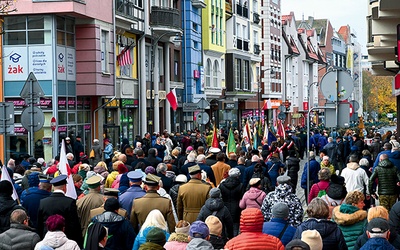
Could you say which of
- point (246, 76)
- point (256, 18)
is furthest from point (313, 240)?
point (256, 18)

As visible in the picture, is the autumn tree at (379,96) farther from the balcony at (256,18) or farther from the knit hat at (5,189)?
the knit hat at (5,189)

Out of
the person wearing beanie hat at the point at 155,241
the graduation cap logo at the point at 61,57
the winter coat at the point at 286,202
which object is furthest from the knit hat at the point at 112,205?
the graduation cap logo at the point at 61,57

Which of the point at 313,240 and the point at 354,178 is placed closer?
the point at 313,240

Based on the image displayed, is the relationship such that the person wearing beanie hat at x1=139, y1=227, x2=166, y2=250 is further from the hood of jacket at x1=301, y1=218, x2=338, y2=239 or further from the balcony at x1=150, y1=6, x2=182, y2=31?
the balcony at x1=150, y1=6, x2=182, y2=31

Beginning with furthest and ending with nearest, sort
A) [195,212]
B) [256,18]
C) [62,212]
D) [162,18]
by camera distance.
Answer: [256,18]
[162,18]
[195,212]
[62,212]

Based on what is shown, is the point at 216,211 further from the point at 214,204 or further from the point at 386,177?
the point at 386,177

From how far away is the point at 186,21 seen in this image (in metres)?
53.1

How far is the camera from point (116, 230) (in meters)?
9.86

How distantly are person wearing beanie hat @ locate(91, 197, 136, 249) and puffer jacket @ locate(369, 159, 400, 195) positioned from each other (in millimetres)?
7702

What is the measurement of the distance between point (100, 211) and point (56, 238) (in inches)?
84.9

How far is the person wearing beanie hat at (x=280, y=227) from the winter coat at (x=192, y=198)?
3532 mm

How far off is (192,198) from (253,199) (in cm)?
93

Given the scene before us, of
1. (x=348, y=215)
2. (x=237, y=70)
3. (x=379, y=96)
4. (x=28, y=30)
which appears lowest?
(x=348, y=215)

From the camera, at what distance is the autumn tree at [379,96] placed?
484 ft
